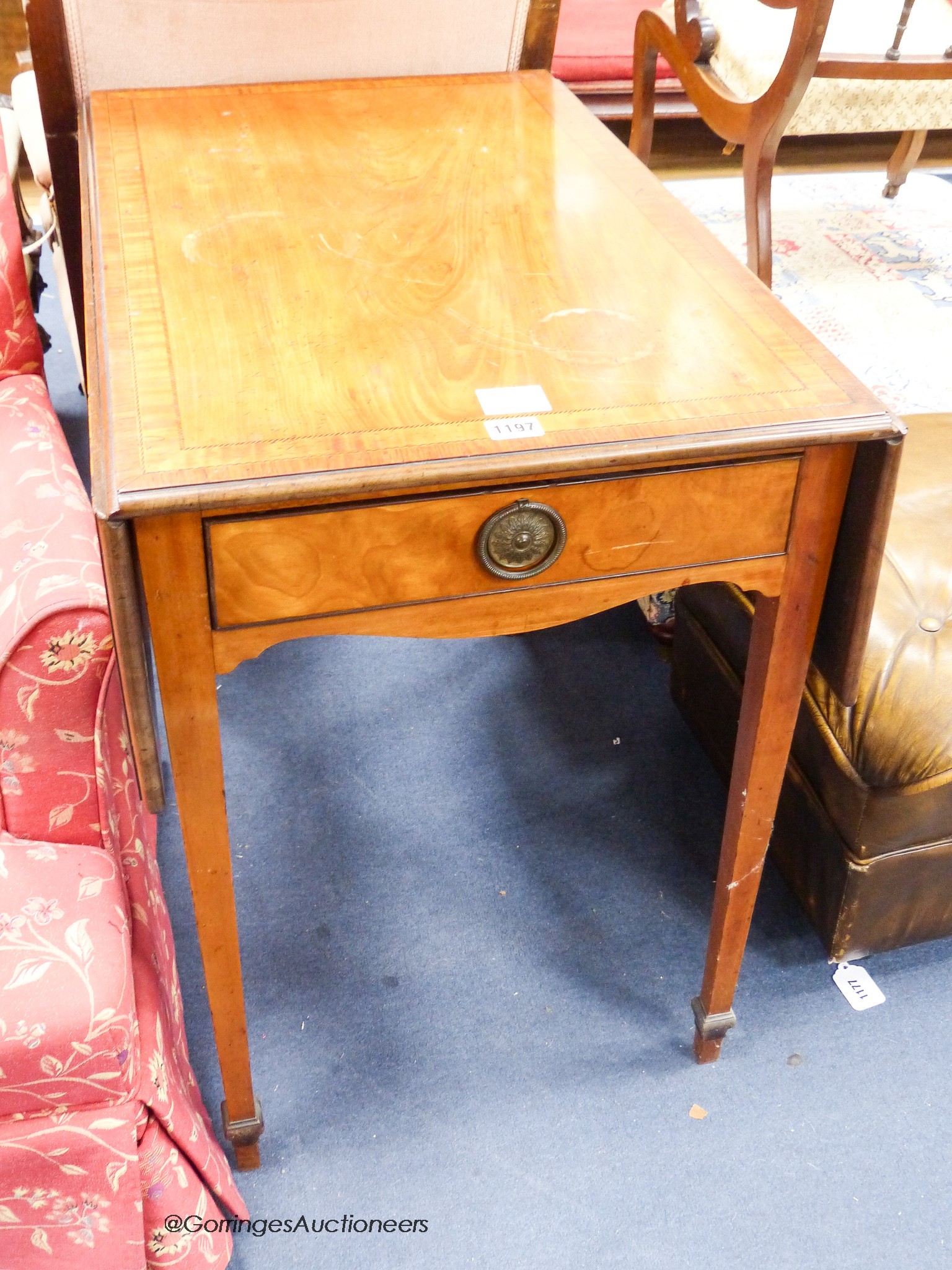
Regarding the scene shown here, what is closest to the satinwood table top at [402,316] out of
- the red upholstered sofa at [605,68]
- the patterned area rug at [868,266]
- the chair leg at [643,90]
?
the patterned area rug at [868,266]

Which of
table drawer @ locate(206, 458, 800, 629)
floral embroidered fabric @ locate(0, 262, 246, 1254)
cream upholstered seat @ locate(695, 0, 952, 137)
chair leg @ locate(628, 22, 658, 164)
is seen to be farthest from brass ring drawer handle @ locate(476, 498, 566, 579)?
chair leg @ locate(628, 22, 658, 164)

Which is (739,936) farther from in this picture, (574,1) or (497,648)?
(574,1)

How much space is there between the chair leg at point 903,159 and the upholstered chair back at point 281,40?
135 centimetres

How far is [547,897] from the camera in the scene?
4.66ft

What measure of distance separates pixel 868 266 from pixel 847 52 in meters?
0.37

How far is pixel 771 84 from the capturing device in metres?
1.79

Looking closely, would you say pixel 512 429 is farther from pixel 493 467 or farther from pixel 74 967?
pixel 74 967

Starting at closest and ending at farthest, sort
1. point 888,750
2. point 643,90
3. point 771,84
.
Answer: point 888,750, point 771,84, point 643,90

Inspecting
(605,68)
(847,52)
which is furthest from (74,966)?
(605,68)

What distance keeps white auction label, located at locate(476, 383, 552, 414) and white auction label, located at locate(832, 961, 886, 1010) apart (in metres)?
0.85

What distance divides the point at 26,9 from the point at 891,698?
1.23 meters

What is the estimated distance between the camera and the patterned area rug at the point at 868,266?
1812 millimetres

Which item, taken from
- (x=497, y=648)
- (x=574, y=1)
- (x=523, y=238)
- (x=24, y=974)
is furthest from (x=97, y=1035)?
(x=574, y=1)

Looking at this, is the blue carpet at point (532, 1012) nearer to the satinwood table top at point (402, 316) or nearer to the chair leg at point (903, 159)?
the satinwood table top at point (402, 316)
